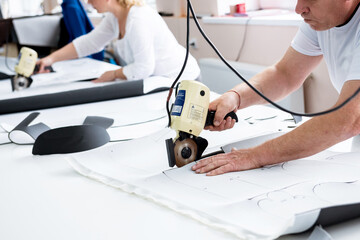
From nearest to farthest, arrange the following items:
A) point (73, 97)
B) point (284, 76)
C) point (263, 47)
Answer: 1. point (284, 76)
2. point (73, 97)
3. point (263, 47)

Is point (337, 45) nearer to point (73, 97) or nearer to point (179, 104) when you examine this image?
point (179, 104)

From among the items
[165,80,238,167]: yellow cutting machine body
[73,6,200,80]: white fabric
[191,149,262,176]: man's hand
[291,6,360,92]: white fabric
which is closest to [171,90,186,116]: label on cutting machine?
[165,80,238,167]: yellow cutting machine body

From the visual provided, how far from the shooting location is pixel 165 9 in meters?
4.46

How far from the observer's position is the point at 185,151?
1.26 m

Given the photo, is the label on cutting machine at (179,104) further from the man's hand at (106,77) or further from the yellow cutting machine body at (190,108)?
the man's hand at (106,77)

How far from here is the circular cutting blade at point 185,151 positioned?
4.10ft

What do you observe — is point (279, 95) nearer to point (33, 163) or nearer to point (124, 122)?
point (124, 122)

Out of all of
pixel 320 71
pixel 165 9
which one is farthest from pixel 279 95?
pixel 165 9

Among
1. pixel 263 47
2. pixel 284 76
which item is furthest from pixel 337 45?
pixel 263 47

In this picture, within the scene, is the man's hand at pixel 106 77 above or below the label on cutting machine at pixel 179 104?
below

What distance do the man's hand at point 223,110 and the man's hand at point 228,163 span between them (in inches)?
7.5

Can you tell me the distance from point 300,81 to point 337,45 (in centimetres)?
25

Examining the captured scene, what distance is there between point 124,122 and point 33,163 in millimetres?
420

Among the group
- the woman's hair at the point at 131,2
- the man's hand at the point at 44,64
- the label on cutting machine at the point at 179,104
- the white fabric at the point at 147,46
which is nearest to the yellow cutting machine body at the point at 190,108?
the label on cutting machine at the point at 179,104
